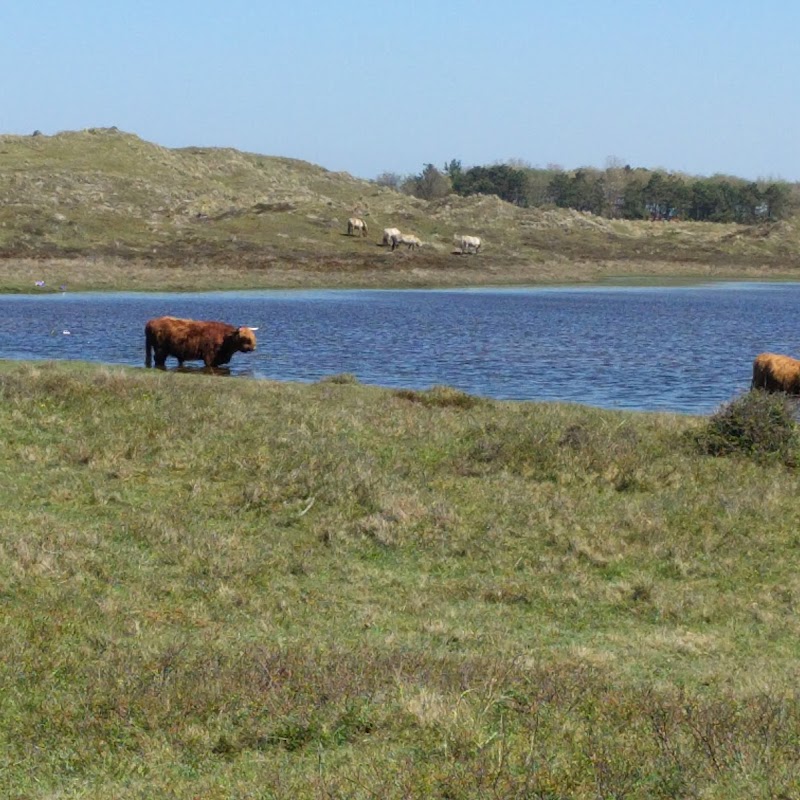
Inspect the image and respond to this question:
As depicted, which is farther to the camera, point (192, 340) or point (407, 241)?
point (407, 241)

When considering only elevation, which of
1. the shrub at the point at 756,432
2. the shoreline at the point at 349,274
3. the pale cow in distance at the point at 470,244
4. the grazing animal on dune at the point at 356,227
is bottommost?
the shrub at the point at 756,432

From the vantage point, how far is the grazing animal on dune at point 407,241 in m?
97.9

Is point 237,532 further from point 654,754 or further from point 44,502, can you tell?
point 654,754

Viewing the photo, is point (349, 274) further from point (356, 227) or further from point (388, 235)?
point (356, 227)

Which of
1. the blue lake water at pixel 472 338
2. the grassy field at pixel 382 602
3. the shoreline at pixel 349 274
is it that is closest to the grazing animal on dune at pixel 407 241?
the shoreline at pixel 349 274

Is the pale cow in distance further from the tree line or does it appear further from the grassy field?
the grassy field

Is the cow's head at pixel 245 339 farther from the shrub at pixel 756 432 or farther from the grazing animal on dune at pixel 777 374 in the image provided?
the shrub at pixel 756 432

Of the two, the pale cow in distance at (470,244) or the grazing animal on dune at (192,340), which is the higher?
the pale cow in distance at (470,244)

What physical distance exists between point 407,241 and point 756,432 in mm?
82510

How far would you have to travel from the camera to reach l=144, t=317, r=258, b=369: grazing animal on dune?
3216 centimetres

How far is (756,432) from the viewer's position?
18.1 metres

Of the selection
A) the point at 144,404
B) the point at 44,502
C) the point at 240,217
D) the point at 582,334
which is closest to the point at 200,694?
the point at 44,502

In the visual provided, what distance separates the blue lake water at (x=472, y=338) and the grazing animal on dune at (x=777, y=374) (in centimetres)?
214

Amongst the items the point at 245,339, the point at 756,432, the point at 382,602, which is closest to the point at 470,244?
the point at 245,339
